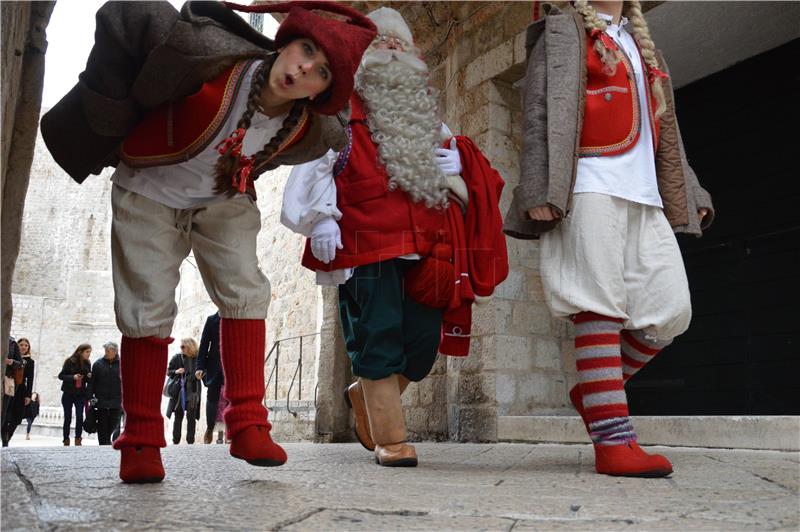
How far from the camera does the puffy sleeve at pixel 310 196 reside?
2906 millimetres

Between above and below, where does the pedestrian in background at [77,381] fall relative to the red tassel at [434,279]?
below

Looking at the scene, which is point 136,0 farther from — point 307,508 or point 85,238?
point 85,238

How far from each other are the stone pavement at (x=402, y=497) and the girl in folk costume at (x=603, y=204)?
0.39 metres

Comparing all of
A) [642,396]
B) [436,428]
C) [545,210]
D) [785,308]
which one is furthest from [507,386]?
[545,210]

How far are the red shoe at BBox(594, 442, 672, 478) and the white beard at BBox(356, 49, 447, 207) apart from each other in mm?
1176

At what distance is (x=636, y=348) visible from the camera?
2734 millimetres

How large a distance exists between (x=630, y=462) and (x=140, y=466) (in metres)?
1.42

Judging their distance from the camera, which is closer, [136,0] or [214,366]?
[136,0]

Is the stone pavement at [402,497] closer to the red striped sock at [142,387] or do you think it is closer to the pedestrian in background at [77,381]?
the red striped sock at [142,387]

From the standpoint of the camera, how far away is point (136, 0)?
1.95 meters

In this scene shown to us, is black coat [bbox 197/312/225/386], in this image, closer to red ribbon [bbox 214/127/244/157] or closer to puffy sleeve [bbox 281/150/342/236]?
puffy sleeve [bbox 281/150/342/236]

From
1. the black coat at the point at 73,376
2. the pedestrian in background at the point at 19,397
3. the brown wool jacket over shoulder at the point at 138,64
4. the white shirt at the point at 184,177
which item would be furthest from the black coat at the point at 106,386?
the brown wool jacket over shoulder at the point at 138,64

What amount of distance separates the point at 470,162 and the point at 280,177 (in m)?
9.52

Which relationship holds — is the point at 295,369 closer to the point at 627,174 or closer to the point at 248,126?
the point at 627,174
